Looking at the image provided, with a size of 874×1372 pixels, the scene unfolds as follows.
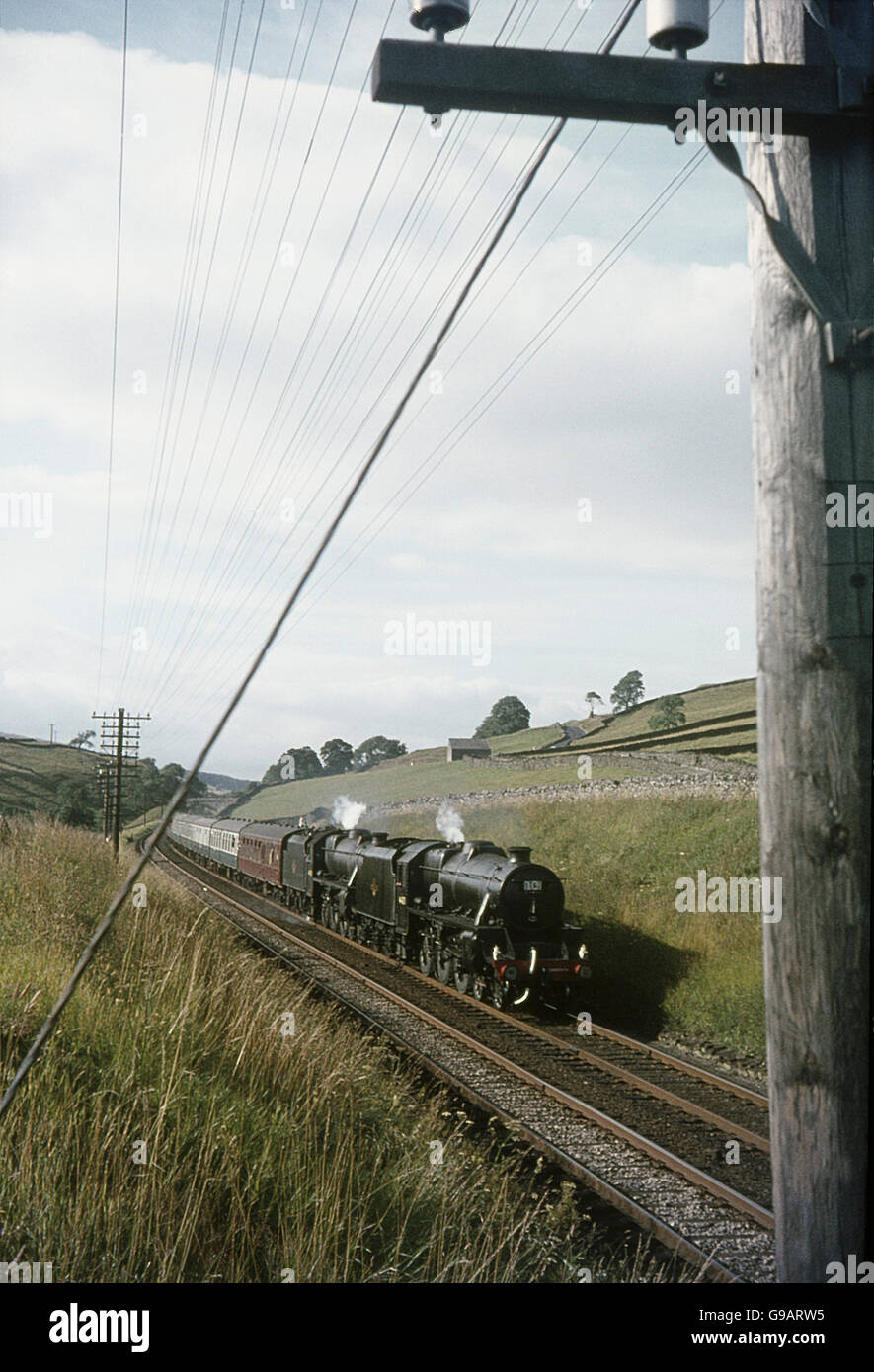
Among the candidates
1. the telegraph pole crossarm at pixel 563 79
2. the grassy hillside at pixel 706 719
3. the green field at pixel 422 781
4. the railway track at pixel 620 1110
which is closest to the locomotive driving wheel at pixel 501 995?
the railway track at pixel 620 1110

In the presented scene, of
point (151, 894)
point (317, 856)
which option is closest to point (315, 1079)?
point (151, 894)

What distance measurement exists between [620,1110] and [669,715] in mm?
68384

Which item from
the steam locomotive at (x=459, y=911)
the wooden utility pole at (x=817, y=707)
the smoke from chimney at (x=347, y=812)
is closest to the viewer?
the wooden utility pole at (x=817, y=707)

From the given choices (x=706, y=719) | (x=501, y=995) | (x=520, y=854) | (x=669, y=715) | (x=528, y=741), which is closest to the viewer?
(x=501, y=995)

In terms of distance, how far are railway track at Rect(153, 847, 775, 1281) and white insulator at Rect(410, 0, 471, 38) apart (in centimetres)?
597

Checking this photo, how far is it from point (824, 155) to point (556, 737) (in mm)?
75825

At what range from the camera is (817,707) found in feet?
9.37

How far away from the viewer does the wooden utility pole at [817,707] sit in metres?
2.82

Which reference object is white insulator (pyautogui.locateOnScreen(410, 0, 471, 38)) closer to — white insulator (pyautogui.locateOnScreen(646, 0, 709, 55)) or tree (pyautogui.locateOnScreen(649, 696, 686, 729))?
white insulator (pyautogui.locateOnScreen(646, 0, 709, 55))

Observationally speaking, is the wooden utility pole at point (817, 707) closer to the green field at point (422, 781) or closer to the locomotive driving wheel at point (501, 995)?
the locomotive driving wheel at point (501, 995)

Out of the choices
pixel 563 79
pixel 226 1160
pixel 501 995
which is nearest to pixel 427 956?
pixel 501 995

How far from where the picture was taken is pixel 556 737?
257 feet

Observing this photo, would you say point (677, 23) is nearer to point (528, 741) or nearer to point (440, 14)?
point (440, 14)

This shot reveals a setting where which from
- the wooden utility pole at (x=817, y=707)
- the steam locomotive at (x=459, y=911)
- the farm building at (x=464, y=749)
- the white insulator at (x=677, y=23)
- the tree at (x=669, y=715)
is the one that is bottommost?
the steam locomotive at (x=459, y=911)
